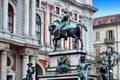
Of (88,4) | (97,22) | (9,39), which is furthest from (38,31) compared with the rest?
(97,22)

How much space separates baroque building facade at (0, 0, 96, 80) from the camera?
38312 millimetres

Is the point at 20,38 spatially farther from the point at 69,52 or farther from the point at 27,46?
the point at 69,52

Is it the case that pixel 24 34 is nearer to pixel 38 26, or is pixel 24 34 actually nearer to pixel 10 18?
pixel 10 18

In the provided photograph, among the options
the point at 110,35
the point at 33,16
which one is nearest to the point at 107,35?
the point at 110,35

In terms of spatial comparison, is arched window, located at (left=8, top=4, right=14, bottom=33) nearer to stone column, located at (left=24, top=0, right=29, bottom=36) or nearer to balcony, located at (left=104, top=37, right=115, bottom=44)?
stone column, located at (left=24, top=0, right=29, bottom=36)

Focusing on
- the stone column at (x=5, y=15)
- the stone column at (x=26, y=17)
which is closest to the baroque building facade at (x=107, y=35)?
the stone column at (x=26, y=17)

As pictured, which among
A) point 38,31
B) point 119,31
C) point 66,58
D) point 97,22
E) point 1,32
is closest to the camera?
point 66,58

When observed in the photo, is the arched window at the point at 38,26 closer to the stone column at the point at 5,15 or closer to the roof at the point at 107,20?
the stone column at the point at 5,15

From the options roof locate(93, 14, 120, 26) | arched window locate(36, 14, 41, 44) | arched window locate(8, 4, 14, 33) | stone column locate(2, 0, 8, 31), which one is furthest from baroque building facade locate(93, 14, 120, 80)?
stone column locate(2, 0, 8, 31)

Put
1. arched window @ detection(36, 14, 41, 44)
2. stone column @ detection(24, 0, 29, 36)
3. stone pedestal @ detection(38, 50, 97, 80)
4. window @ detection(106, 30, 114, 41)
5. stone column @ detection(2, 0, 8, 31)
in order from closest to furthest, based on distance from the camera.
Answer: stone pedestal @ detection(38, 50, 97, 80) → stone column @ detection(2, 0, 8, 31) → stone column @ detection(24, 0, 29, 36) → arched window @ detection(36, 14, 41, 44) → window @ detection(106, 30, 114, 41)

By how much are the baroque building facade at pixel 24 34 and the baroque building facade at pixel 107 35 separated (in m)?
16.4

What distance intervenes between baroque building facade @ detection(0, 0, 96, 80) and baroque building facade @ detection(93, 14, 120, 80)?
16.4 m

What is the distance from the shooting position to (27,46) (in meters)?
39.9

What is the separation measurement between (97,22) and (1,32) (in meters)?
33.4
